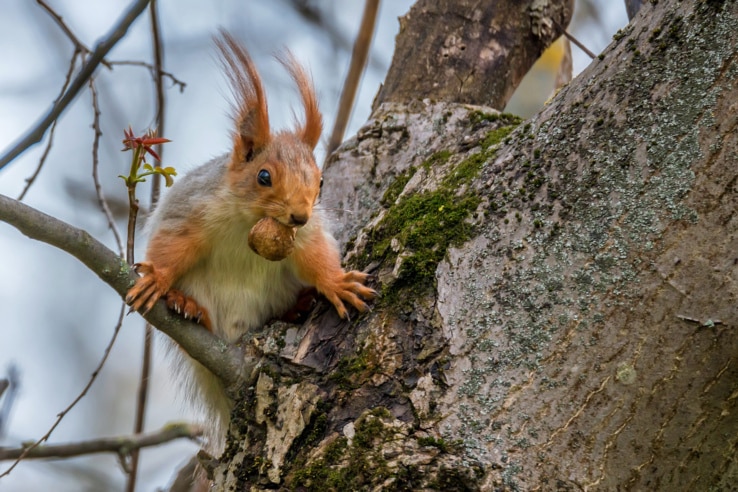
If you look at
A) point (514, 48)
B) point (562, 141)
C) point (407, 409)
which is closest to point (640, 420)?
point (407, 409)

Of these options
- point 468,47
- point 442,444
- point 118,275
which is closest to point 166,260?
point 118,275

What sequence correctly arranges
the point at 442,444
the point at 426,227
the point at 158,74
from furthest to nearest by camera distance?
1. the point at 158,74
2. the point at 426,227
3. the point at 442,444

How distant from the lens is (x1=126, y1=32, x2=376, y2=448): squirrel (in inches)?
88.2

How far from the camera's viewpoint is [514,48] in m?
3.03

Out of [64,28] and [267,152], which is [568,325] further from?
[64,28]

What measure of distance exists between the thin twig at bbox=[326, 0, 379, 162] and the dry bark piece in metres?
0.96

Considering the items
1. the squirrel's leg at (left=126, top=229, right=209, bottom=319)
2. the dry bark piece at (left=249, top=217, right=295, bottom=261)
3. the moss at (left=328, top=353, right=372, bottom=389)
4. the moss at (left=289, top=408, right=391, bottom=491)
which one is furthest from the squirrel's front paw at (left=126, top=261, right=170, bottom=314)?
the moss at (left=289, top=408, right=391, bottom=491)

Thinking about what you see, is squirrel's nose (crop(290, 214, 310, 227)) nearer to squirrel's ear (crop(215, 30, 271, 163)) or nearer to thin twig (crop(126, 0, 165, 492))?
squirrel's ear (crop(215, 30, 271, 163))

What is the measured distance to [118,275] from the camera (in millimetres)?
1790

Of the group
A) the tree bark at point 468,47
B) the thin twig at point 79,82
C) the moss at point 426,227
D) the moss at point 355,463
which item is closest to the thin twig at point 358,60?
the tree bark at point 468,47

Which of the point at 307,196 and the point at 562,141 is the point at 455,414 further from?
the point at 307,196

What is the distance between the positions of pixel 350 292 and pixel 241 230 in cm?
67

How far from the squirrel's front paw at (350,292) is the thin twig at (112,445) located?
52.7 inches

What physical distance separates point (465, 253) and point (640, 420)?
20.8 inches
